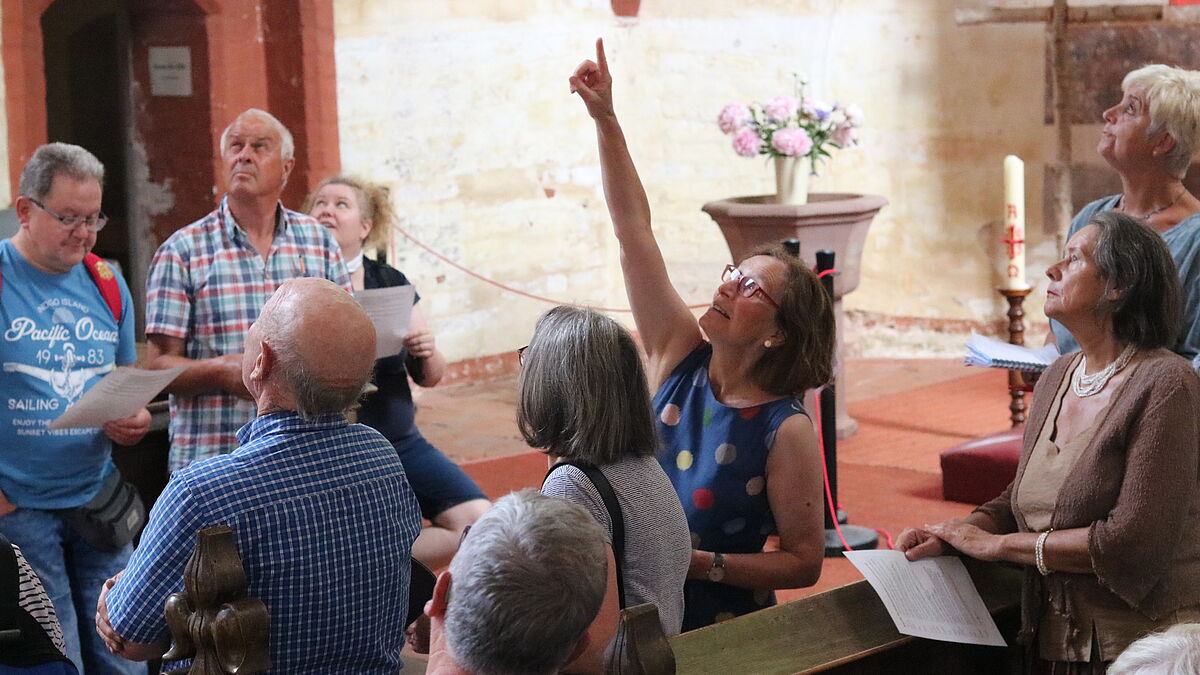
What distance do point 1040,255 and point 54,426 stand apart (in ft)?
21.8

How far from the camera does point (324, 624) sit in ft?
6.57

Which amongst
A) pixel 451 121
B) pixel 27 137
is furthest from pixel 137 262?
pixel 451 121

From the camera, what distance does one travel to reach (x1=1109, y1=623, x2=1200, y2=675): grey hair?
156 centimetres

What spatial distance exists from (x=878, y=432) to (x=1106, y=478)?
4673mm

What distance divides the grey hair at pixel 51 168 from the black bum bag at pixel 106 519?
0.73 meters

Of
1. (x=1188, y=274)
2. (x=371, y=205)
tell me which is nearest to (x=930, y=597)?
(x=1188, y=274)

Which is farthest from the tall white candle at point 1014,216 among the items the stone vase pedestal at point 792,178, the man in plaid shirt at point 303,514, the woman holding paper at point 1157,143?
the man in plaid shirt at point 303,514

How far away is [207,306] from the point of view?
338 centimetres

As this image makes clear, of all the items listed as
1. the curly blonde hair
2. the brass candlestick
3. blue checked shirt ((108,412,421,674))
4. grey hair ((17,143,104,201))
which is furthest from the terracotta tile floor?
blue checked shirt ((108,412,421,674))

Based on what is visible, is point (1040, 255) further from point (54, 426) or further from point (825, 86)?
point (54, 426)

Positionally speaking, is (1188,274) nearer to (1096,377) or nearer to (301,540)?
(1096,377)

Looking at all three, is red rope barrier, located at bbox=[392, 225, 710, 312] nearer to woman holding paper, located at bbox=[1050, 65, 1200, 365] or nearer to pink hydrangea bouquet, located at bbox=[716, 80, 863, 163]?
pink hydrangea bouquet, located at bbox=[716, 80, 863, 163]

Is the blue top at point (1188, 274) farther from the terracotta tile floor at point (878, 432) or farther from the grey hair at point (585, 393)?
the terracotta tile floor at point (878, 432)

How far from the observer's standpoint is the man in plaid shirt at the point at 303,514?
1.95 m
